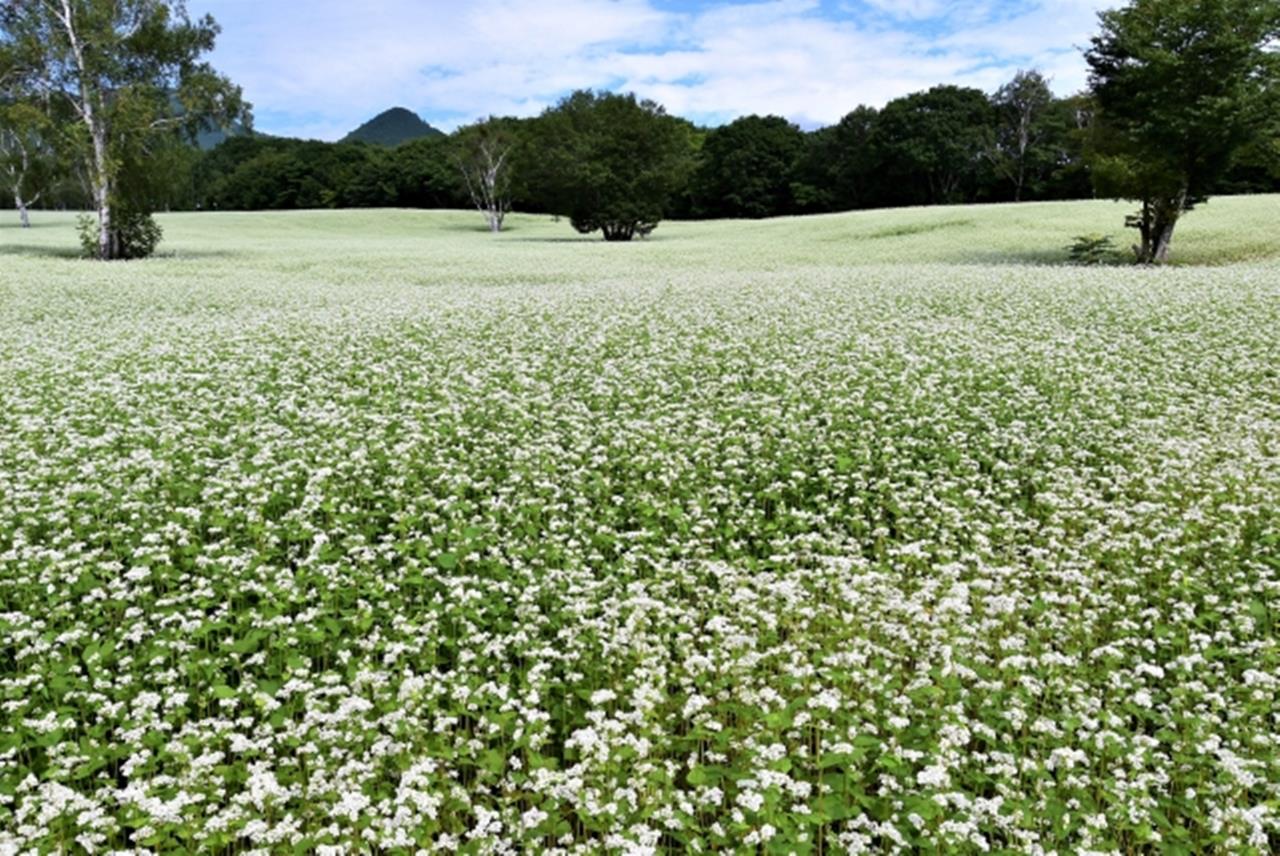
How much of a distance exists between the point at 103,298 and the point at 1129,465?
29.4m

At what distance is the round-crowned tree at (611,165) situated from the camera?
2817 inches

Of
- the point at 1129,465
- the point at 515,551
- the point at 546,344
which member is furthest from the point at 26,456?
the point at 1129,465

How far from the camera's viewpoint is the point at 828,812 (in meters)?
5.07

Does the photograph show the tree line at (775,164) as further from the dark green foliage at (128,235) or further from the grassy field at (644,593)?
the grassy field at (644,593)

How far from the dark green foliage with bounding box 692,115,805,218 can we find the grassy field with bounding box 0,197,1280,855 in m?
89.1

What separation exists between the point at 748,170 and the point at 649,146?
33.2 meters

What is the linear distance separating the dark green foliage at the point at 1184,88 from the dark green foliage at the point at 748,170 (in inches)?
2673

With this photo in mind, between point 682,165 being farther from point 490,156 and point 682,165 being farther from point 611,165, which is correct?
point 490,156

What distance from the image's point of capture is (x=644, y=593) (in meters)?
7.71

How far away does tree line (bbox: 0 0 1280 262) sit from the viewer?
34.2 meters

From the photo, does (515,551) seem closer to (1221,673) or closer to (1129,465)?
(1221,673)

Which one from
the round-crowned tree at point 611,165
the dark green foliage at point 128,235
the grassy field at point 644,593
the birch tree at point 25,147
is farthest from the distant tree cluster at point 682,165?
the grassy field at point 644,593

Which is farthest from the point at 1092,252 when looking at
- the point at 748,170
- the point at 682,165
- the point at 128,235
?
the point at 748,170

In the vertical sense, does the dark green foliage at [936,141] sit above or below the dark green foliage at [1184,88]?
above
